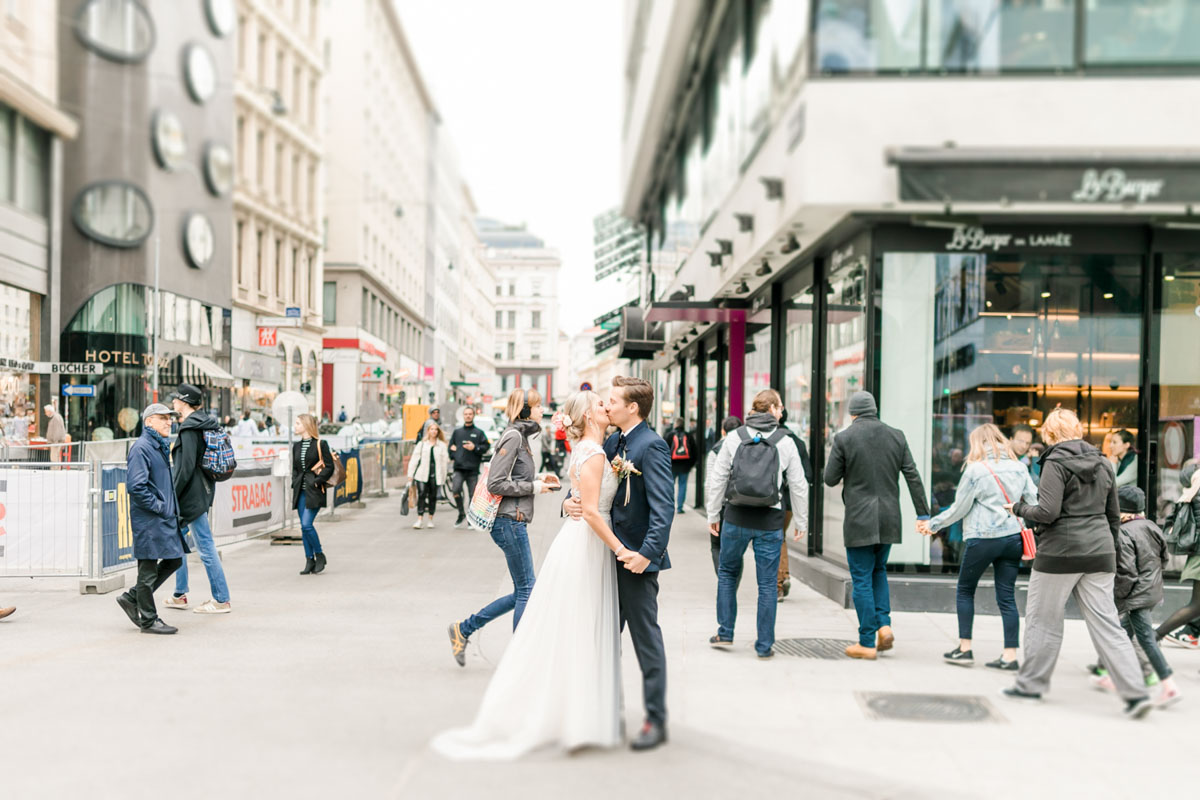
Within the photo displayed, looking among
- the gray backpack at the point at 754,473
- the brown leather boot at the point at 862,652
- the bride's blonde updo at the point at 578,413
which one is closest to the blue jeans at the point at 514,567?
the gray backpack at the point at 754,473

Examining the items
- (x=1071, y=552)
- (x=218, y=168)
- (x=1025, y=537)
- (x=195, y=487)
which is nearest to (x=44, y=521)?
(x=195, y=487)

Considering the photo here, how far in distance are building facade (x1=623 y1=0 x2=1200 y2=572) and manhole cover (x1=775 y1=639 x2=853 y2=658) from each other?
6.52 ft

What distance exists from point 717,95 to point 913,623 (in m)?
9.12

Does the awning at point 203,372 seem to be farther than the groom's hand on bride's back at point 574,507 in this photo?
Yes

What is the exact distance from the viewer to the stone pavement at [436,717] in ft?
16.0

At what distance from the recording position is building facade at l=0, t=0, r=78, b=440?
25.8 meters

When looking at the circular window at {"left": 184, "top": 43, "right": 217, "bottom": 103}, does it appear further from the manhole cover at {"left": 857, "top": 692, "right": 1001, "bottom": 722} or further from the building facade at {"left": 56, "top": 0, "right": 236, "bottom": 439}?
the manhole cover at {"left": 857, "top": 692, "right": 1001, "bottom": 722}

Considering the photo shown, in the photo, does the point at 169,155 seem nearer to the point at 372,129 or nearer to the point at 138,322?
the point at 138,322

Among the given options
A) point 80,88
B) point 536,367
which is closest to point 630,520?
point 80,88

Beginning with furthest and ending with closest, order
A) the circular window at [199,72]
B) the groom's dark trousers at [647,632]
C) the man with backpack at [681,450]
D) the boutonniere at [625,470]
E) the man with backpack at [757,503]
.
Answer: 1. the circular window at [199,72]
2. the man with backpack at [681,450]
3. the man with backpack at [757,503]
4. the boutonniere at [625,470]
5. the groom's dark trousers at [647,632]

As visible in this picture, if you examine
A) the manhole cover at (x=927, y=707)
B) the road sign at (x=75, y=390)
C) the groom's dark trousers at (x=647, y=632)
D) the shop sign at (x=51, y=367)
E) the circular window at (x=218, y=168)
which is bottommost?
the manhole cover at (x=927, y=707)

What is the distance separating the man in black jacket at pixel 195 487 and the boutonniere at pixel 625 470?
4869mm

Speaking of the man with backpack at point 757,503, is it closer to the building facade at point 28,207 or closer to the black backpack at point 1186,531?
the black backpack at point 1186,531

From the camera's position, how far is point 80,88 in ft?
94.3
